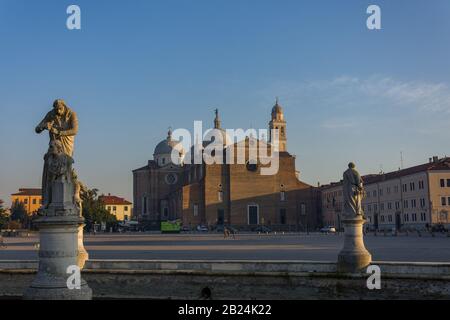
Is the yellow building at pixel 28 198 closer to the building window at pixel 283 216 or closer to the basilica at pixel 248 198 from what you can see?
the basilica at pixel 248 198

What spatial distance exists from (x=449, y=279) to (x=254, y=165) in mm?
63985

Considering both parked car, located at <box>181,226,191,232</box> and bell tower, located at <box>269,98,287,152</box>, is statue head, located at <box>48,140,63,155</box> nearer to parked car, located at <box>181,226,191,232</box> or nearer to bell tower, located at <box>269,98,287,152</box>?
parked car, located at <box>181,226,191,232</box>

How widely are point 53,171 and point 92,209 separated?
63825mm

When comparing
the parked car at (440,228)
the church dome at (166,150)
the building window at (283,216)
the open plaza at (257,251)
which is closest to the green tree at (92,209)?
the church dome at (166,150)

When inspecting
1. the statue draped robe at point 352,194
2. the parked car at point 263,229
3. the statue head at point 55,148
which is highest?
the statue head at point 55,148

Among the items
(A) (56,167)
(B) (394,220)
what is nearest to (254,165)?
(B) (394,220)

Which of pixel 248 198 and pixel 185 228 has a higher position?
pixel 248 198

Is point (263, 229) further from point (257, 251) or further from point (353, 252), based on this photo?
point (353, 252)

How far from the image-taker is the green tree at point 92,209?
225ft

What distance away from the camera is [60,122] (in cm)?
933

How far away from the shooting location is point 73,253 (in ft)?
25.7

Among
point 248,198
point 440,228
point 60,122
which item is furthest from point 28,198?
point 60,122

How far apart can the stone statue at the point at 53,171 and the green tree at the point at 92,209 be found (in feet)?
196
